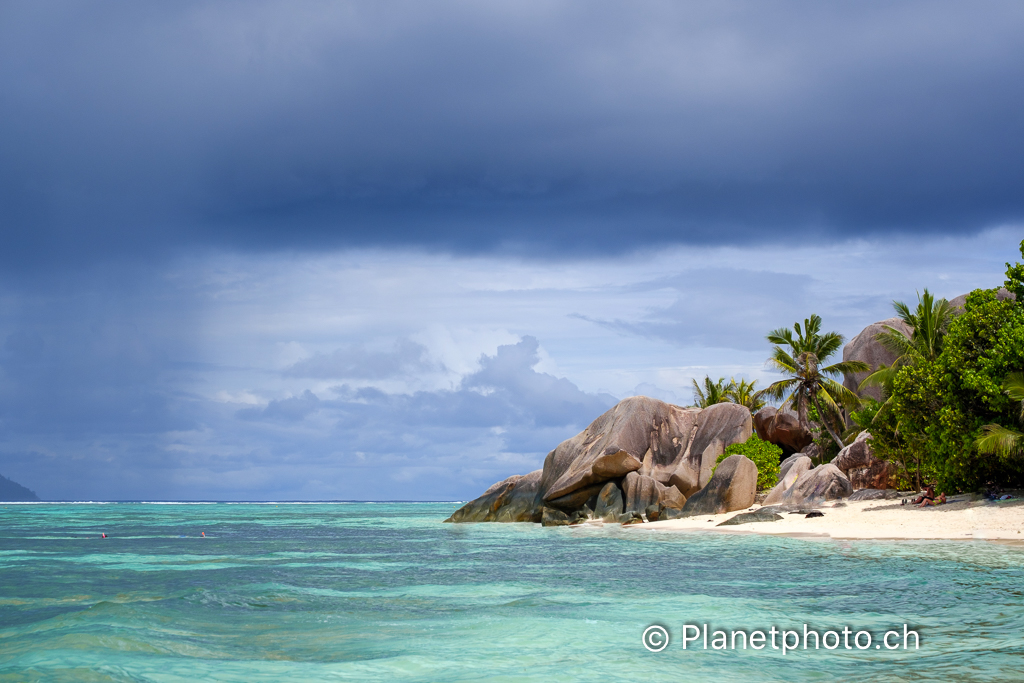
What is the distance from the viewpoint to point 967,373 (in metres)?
22.0

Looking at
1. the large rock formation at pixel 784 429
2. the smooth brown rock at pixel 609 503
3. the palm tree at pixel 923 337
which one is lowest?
the smooth brown rock at pixel 609 503

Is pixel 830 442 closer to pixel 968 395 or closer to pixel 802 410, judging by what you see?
pixel 802 410

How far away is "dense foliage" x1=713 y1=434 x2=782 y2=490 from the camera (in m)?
35.2

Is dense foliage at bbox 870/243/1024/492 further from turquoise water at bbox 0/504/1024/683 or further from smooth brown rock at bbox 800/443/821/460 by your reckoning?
smooth brown rock at bbox 800/443/821/460

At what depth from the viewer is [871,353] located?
45219mm

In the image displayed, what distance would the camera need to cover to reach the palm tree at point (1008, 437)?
66.1ft

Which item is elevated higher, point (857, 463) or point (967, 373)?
point (967, 373)

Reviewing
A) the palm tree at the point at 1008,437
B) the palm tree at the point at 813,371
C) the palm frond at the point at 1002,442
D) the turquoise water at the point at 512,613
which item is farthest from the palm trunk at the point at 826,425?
the turquoise water at the point at 512,613

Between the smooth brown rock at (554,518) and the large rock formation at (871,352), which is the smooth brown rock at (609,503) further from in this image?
the large rock formation at (871,352)

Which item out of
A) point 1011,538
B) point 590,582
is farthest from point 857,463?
point 590,582

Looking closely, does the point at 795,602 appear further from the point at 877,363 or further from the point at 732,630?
the point at 877,363

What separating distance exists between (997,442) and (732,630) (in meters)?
16.0

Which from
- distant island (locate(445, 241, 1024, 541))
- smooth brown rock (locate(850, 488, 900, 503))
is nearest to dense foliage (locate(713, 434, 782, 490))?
distant island (locate(445, 241, 1024, 541))

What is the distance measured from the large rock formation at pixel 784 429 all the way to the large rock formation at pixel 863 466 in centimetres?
1473
